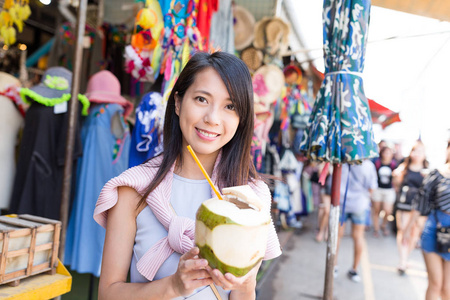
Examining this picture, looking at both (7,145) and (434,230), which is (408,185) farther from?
(7,145)

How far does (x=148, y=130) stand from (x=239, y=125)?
126 centimetres

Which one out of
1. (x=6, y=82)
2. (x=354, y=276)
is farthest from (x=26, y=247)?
(x=354, y=276)

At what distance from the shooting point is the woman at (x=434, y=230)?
317cm

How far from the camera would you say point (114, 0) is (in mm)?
5527

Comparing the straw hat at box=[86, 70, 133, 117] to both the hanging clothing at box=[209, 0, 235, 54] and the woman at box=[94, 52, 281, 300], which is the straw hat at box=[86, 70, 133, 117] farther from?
the woman at box=[94, 52, 281, 300]

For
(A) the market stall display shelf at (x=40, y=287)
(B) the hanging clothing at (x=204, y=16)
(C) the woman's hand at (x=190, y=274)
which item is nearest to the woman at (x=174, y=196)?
(C) the woman's hand at (x=190, y=274)

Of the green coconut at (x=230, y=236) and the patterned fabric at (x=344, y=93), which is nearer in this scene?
the green coconut at (x=230, y=236)

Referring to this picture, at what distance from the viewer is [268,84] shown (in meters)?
4.27

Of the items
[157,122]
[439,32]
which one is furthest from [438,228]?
[157,122]

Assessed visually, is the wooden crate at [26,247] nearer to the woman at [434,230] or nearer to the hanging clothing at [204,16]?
the hanging clothing at [204,16]

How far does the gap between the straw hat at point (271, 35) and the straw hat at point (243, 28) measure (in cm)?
13

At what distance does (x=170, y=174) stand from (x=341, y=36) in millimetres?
1661

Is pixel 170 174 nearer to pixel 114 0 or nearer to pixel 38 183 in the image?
pixel 38 183

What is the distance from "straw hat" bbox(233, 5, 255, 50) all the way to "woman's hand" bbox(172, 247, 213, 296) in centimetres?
437
